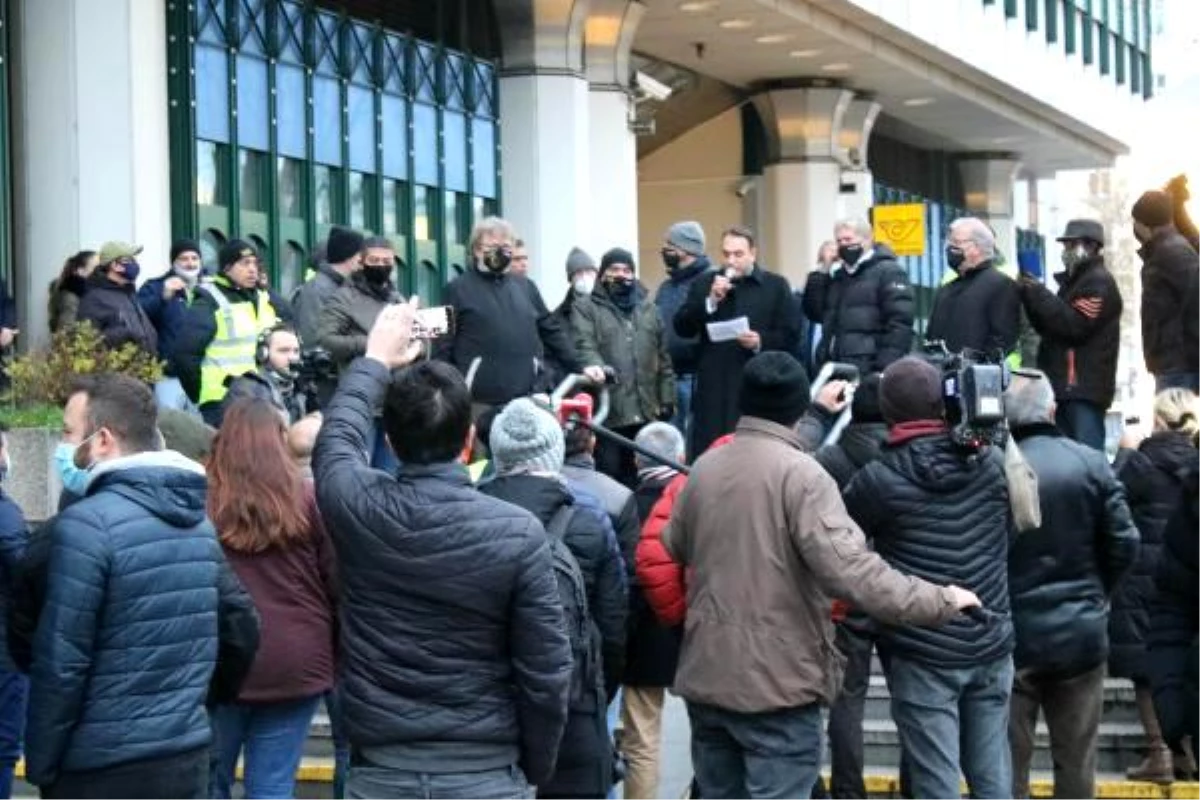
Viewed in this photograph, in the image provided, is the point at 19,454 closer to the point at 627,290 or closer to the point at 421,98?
the point at 627,290

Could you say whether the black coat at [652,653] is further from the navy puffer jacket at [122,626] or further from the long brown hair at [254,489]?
the navy puffer jacket at [122,626]

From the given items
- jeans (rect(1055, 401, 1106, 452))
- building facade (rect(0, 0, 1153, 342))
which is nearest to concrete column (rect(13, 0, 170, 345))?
building facade (rect(0, 0, 1153, 342))

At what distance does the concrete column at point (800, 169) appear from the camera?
119 ft

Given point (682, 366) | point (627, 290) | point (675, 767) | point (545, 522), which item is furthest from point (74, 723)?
point (682, 366)

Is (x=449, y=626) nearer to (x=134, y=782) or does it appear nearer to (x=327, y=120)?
(x=134, y=782)

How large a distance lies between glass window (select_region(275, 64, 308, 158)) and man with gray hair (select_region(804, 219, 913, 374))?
712 cm

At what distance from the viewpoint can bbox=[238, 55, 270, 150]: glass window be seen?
21406mm

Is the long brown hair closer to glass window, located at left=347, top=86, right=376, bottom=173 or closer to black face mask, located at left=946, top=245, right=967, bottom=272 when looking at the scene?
black face mask, located at left=946, top=245, right=967, bottom=272

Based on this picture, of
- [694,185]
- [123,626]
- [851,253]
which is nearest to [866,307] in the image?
[851,253]

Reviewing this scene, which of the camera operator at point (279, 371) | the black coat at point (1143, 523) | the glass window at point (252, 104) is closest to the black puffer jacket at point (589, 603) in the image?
the black coat at point (1143, 523)

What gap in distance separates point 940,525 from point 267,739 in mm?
2479

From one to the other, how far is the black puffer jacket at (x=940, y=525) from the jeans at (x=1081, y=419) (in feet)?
18.9

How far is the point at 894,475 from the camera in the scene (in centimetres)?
924

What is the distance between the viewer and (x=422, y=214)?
24781mm
